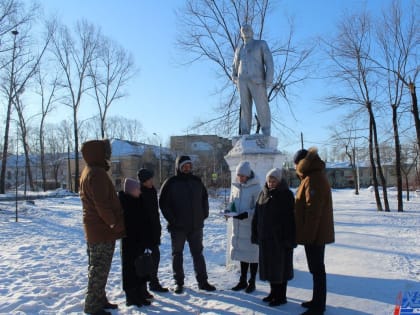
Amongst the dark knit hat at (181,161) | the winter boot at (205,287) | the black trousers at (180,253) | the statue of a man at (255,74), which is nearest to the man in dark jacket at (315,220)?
the winter boot at (205,287)

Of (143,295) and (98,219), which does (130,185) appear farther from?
(143,295)

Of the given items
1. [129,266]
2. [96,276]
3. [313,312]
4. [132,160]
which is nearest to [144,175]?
[129,266]

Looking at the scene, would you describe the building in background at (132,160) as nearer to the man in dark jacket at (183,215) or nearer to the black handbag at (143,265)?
the man in dark jacket at (183,215)

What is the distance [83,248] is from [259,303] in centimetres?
547

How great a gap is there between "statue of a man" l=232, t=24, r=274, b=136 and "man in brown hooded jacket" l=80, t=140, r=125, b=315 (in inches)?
128

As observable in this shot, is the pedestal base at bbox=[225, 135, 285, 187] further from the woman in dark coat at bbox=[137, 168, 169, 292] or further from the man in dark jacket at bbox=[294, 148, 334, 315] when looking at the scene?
the man in dark jacket at bbox=[294, 148, 334, 315]

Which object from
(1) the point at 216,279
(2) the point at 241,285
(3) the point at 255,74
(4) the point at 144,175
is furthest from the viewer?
(3) the point at 255,74

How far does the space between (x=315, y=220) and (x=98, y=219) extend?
2.31m

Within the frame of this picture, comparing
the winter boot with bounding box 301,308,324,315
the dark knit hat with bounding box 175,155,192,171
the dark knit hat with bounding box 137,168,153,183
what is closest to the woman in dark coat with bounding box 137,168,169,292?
the dark knit hat with bounding box 137,168,153,183

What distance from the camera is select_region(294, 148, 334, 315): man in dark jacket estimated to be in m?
4.10

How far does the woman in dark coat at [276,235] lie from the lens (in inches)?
174

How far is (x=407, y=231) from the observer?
1123cm

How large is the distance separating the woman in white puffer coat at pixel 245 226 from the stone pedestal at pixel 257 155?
906 millimetres

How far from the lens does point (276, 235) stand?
4449 millimetres
